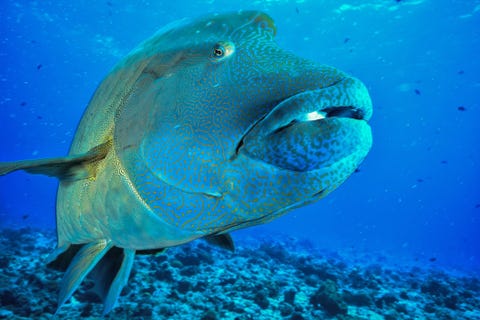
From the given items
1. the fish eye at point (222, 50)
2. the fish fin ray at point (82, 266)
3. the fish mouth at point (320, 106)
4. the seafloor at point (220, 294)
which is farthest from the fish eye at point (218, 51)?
the seafloor at point (220, 294)

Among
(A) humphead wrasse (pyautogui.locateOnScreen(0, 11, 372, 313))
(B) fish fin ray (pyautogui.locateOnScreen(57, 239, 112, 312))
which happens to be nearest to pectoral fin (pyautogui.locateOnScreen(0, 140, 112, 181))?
(A) humphead wrasse (pyautogui.locateOnScreen(0, 11, 372, 313))

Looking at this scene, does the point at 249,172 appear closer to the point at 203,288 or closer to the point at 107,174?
the point at 107,174

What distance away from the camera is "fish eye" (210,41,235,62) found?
1.21 m

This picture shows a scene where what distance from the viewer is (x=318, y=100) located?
1.00 meters

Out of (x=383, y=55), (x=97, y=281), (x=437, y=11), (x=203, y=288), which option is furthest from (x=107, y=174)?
(x=383, y=55)

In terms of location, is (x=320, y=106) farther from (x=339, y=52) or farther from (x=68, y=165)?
(x=339, y=52)

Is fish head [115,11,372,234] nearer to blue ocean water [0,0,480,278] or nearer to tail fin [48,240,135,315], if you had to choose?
tail fin [48,240,135,315]

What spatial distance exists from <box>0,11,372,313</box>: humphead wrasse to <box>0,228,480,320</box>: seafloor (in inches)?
195

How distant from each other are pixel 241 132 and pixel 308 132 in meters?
0.24

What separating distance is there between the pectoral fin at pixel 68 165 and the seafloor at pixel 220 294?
4.75 m

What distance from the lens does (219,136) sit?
3.50 feet

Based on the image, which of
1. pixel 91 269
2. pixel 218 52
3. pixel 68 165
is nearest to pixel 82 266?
pixel 91 269

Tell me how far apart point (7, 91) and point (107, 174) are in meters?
86.2

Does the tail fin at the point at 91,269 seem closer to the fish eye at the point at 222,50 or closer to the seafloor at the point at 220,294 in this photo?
the fish eye at the point at 222,50
